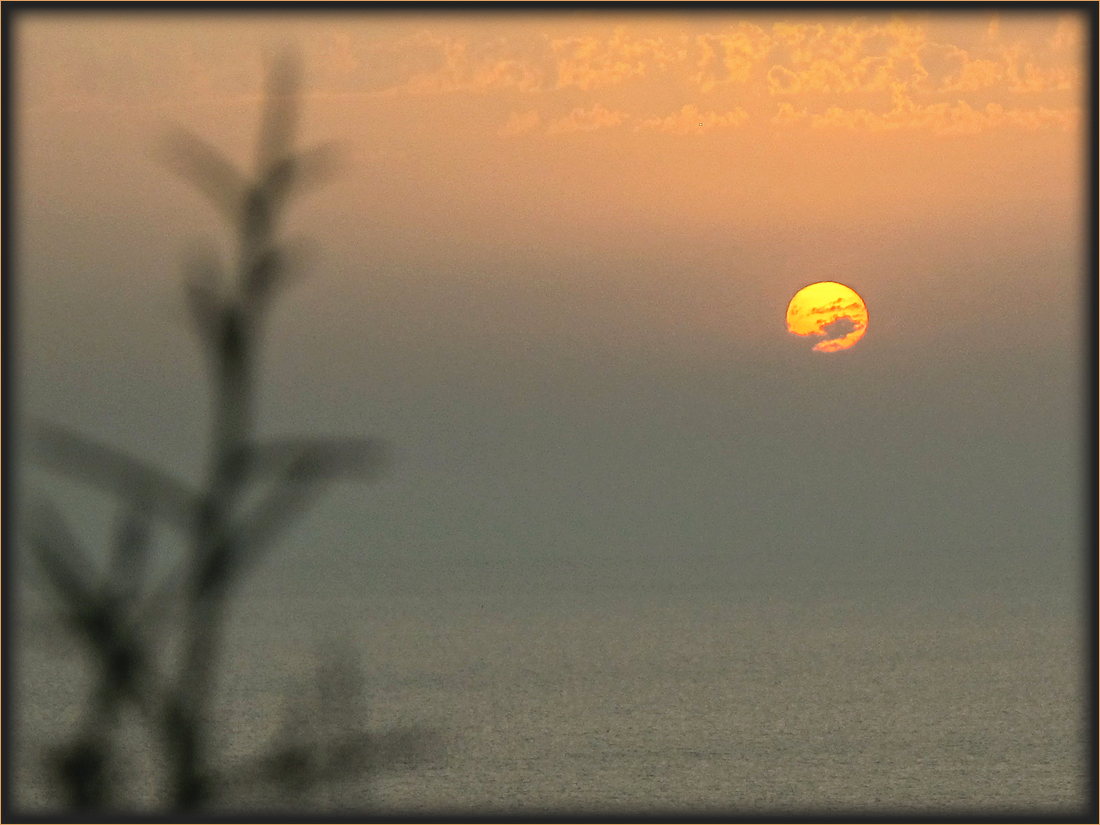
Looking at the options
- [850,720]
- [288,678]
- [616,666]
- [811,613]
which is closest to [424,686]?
[288,678]

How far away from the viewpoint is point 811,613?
177375mm

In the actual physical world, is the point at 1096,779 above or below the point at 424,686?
above

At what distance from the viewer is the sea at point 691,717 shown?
60875mm

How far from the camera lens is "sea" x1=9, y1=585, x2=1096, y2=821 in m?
60.9

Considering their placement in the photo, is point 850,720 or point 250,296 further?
point 850,720

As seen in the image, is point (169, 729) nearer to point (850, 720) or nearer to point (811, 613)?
point (850, 720)

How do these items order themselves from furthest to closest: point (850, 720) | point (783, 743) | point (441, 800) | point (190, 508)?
point (850, 720), point (783, 743), point (441, 800), point (190, 508)

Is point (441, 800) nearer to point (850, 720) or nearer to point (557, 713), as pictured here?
point (557, 713)

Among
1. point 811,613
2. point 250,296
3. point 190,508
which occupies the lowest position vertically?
point 811,613

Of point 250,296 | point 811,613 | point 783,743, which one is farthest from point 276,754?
point 811,613

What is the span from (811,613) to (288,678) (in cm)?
9269

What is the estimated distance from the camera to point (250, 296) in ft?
5.82

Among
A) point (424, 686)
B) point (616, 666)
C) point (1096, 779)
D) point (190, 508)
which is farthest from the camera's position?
point (616, 666)

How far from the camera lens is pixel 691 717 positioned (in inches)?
3243
